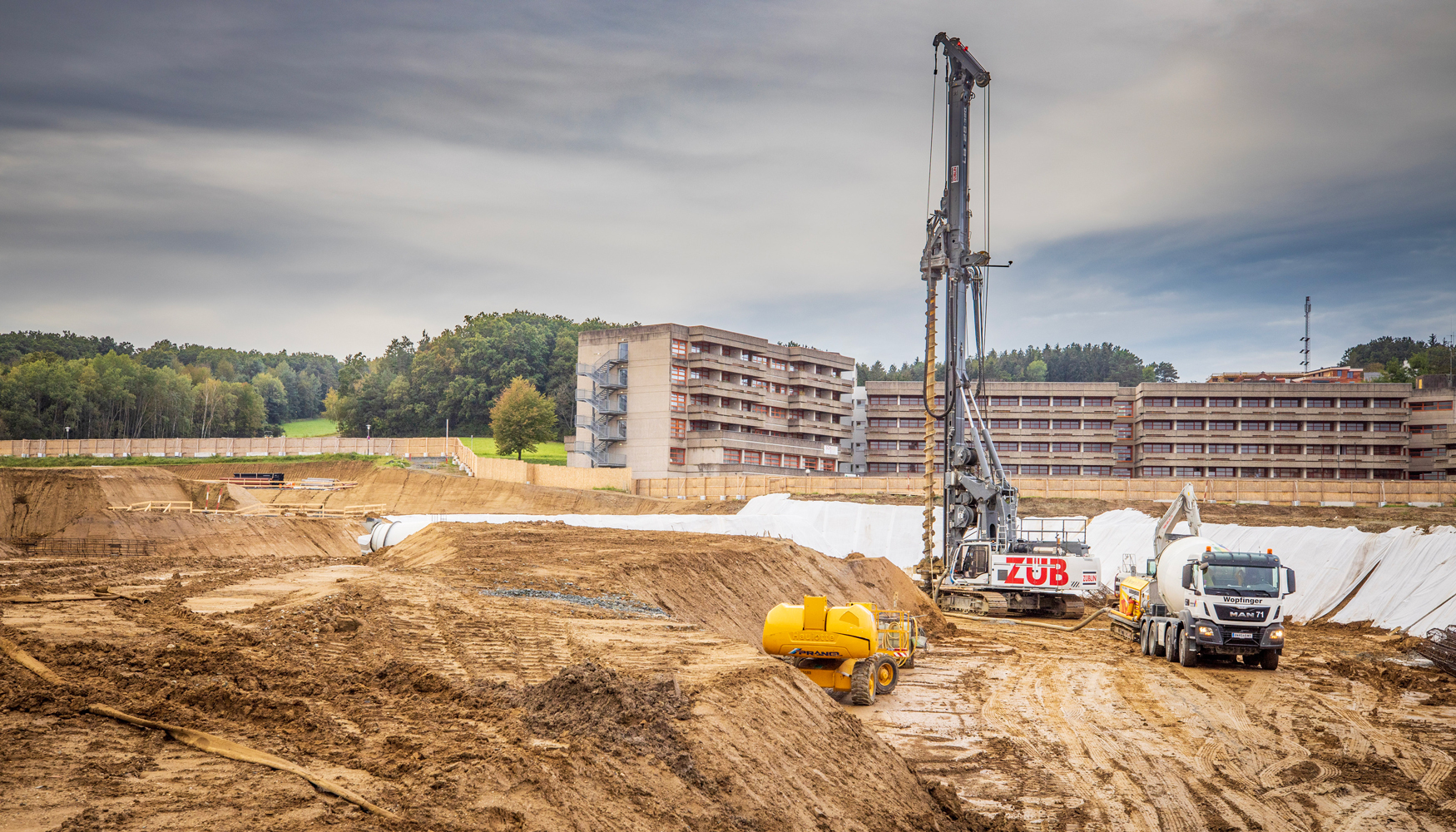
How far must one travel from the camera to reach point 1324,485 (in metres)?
64.9

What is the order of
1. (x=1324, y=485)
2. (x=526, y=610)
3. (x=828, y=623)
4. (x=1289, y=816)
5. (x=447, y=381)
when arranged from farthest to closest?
(x=447, y=381)
(x=1324, y=485)
(x=526, y=610)
(x=828, y=623)
(x=1289, y=816)

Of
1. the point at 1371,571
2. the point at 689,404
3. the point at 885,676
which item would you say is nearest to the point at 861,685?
the point at 885,676

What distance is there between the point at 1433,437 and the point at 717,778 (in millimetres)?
105464

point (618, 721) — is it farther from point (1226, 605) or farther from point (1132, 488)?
point (1132, 488)

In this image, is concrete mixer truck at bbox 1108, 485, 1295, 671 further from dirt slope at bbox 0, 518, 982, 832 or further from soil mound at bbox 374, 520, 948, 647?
dirt slope at bbox 0, 518, 982, 832

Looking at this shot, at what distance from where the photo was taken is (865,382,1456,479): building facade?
93.8m

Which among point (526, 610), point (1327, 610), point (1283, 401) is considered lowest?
point (1327, 610)

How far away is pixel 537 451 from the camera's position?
362ft

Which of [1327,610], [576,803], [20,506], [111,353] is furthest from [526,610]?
[111,353]

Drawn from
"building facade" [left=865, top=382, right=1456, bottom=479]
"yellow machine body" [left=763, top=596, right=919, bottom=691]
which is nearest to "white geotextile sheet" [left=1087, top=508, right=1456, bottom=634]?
"yellow machine body" [left=763, top=596, right=919, bottom=691]

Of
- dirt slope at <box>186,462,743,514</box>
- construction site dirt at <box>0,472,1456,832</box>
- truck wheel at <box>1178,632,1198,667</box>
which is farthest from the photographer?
dirt slope at <box>186,462,743,514</box>

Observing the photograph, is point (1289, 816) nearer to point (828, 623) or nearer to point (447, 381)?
point (828, 623)

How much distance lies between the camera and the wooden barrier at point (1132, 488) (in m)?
64.3

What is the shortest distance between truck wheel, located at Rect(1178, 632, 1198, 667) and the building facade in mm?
70383
